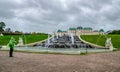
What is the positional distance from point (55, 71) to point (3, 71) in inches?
104

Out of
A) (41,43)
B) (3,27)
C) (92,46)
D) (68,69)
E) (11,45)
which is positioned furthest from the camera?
(3,27)

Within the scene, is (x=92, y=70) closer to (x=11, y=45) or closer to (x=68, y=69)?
(x=68, y=69)

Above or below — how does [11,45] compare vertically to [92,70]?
above

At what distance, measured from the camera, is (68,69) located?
47.5 feet

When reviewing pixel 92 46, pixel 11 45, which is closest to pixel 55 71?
pixel 11 45

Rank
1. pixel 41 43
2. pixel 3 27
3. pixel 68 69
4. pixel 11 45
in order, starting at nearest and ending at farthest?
1. pixel 68 69
2. pixel 11 45
3. pixel 41 43
4. pixel 3 27

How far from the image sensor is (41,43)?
43125 millimetres

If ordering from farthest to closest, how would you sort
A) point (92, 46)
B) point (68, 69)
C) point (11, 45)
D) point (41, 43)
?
point (41, 43), point (92, 46), point (11, 45), point (68, 69)

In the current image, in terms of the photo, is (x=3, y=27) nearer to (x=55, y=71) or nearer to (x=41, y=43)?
(x=41, y=43)

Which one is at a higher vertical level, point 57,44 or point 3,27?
point 3,27

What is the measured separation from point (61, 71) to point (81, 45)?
26347 millimetres

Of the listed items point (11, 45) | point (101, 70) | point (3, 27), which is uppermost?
point (3, 27)

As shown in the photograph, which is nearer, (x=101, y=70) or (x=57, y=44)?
(x=101, y=70)

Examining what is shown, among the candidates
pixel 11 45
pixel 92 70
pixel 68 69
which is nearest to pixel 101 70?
pixel 92 70
